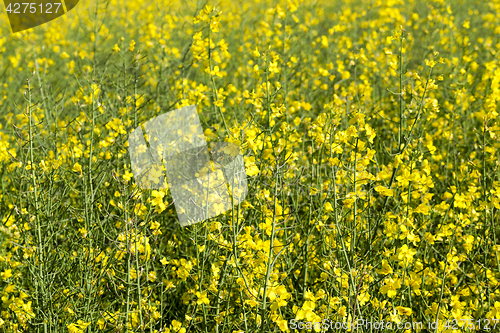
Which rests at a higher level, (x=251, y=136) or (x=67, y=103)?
(x=251, y=136)

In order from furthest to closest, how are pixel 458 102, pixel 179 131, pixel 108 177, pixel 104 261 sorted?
pixel 458 102, pixel 108 177, pixel 179 131, pixel 104 261

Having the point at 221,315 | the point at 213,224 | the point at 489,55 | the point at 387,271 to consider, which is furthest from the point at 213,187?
the point at 489,55

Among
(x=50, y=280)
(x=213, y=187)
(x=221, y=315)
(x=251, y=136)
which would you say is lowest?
(x=221, y=315)

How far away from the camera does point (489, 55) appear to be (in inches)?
200

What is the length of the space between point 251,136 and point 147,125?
1.13m

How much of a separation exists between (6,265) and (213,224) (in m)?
1.32

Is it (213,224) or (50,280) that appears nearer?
(213,224)

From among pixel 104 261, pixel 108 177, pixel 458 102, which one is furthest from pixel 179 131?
pixel 458 102

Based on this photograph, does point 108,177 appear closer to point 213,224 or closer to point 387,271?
point 213,224

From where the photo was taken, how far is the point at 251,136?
1.71 metres

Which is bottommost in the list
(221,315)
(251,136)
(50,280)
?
(221,315)

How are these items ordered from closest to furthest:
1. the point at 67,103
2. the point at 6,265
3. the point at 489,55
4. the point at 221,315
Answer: the point at 221,315, the point at 6,265, the point at 67,103, the point at 489,55

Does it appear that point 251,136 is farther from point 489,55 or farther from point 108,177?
point 489,55

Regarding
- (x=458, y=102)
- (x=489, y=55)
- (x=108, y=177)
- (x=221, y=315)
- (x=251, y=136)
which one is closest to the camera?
(x=251, y=136)
